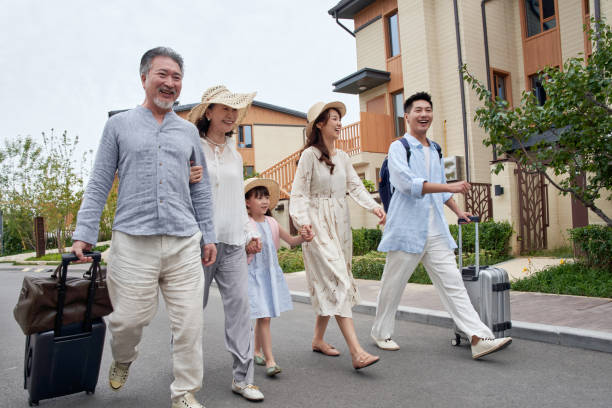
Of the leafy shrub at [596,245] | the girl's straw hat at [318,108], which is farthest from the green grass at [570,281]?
the girl's straw hat at [318,108]

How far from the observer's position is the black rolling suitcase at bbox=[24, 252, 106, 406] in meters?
3.26

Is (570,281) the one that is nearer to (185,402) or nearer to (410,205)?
(410,205)

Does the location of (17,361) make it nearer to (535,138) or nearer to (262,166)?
(535,138)

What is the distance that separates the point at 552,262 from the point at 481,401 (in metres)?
7.24

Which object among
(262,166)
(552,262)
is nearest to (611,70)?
(552,262)

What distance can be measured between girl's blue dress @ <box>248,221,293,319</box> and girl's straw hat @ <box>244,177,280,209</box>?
1.24 feet

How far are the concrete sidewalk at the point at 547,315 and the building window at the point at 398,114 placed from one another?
449 inches

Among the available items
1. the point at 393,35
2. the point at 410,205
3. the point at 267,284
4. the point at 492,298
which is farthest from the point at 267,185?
the point at 393,35

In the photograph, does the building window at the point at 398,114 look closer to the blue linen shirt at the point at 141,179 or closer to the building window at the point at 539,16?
the building window at the point at 539,16

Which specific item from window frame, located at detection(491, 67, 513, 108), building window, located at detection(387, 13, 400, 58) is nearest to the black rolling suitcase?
window frame, located at detection(491, 67, 513, 108)

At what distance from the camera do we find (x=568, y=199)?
12.1 meters

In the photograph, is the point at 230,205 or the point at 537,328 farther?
the point at 537,328

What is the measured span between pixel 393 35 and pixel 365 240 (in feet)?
26.9

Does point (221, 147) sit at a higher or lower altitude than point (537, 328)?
higher
